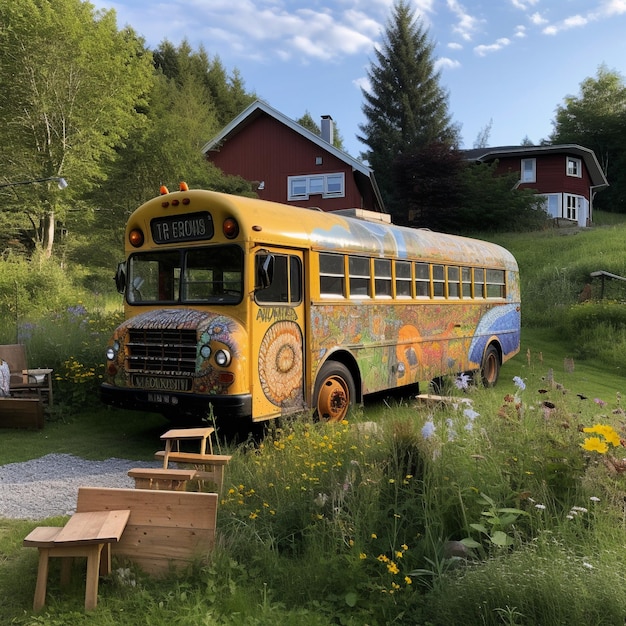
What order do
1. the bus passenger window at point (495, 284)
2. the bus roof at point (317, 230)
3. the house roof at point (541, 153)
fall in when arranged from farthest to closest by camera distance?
1. the house roof at point (541, 153)
2. the bus passenger window at point (495, 284)
3. the bus roof at point (317, 230)

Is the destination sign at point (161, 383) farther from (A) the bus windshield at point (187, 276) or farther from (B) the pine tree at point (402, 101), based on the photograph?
(B) the pine tree at point (402, 101)

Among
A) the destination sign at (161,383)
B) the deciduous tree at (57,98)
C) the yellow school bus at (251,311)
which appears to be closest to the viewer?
the yellow school bus at (251,311)

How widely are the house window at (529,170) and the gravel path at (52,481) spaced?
3936cm

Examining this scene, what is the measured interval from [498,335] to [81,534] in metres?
10.5

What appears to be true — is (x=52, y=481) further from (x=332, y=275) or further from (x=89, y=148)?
(x=89, y=148)

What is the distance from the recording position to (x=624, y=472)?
3719 millimetres

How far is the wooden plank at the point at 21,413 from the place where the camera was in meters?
8.37

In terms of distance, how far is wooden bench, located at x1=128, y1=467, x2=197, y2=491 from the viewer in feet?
14.7

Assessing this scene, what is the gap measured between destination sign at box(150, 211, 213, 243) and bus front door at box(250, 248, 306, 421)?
0.77 meters

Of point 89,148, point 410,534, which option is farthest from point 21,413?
point 89,148

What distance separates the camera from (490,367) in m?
12.4

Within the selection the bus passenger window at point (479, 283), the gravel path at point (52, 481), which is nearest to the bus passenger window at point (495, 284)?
the bus passenger window at point (479, 283)

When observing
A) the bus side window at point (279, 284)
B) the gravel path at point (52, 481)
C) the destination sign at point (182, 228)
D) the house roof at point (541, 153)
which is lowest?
the gravel path at point (52, 481)

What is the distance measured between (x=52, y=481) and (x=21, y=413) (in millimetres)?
2655
